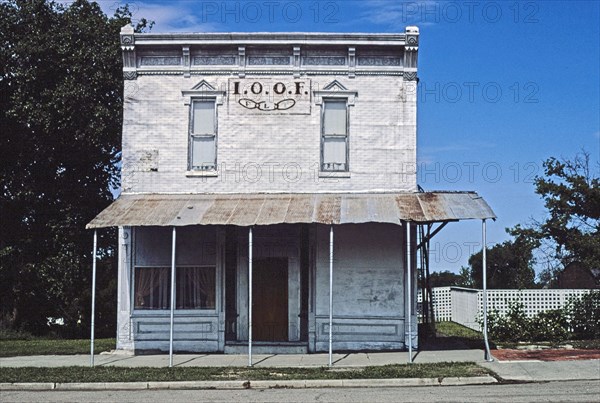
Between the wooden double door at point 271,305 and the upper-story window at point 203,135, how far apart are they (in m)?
3.01

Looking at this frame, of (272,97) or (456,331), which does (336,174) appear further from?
(456,331)

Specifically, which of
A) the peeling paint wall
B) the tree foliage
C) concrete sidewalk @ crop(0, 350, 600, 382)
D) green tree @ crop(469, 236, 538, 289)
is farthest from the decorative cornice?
the tree foliage

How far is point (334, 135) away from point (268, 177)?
1941 millimetres

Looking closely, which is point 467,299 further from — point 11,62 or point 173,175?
point 11,62

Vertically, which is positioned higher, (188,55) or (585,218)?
(188,55)

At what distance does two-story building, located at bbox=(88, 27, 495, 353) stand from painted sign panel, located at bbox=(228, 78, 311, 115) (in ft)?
0.08

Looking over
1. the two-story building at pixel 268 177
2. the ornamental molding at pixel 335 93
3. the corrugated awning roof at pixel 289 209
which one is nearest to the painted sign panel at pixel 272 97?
the two-story building at pixel 268 177

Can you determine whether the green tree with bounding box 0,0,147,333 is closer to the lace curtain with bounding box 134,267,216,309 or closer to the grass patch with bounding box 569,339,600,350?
the lace curtain with bounding box 134,267,216,309

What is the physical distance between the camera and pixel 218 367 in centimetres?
1716

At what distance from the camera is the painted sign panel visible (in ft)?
67.7

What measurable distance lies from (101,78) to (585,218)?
1599 centimetres

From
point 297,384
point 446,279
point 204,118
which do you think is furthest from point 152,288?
point 446,279

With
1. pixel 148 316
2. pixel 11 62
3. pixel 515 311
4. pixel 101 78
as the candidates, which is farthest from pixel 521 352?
pixel 11 62

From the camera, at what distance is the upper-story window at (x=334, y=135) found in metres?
20.5
